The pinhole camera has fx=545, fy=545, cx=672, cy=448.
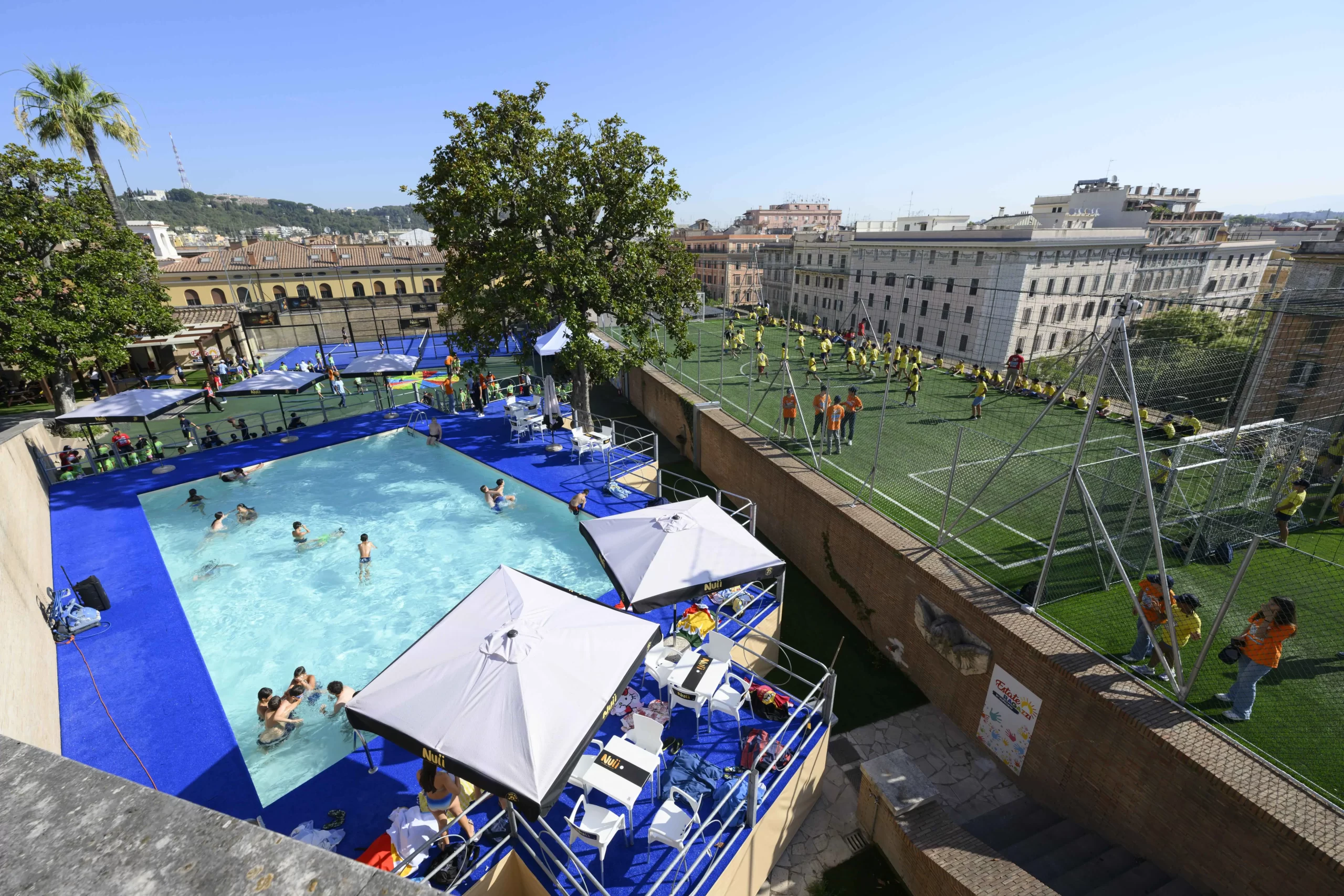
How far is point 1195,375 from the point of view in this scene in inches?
577

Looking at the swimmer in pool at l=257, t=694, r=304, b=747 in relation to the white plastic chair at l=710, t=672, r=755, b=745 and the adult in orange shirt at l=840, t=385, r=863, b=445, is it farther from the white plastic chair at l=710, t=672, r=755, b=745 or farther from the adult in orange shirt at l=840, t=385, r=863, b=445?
the adult in orange shirt at l=840, t=385, r=863, b=445

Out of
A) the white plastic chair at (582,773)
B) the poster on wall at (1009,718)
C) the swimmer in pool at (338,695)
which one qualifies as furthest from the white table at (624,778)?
the poster on wall at (1009,718)

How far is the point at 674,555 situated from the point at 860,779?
5.01m

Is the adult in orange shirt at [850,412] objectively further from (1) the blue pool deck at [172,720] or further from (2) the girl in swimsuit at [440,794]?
(2) the girl in swimsuit at [440,794]

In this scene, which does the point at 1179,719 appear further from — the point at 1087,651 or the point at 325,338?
the point at 325,338

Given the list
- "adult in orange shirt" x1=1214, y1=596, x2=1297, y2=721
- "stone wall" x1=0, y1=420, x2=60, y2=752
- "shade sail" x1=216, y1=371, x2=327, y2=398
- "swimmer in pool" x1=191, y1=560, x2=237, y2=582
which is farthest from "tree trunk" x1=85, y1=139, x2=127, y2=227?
"adult in orange shirt" x1=1214, y1=596, x2=1297, y2=721

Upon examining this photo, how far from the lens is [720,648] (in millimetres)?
8633

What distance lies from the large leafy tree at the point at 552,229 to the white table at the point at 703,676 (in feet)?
36.8

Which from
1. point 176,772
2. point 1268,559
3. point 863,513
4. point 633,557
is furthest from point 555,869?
point 1268,559

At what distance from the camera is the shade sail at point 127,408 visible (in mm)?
17141

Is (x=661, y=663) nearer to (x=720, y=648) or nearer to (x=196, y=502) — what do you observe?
(x=720, y=648)

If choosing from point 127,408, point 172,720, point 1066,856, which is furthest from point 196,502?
point 1066,856

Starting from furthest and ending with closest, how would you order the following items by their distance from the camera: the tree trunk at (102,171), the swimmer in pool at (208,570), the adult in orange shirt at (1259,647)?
the tree trunk at (102,171), the swimmer in pool at (208,570), the adult in orange shirt at (1259,647)

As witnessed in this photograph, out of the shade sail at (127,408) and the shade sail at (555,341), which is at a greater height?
the shade sail at (555,341)
